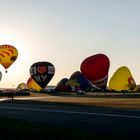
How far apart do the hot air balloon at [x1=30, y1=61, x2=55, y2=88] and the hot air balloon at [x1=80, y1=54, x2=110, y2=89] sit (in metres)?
7.87

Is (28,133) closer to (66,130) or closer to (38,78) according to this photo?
(66,130)

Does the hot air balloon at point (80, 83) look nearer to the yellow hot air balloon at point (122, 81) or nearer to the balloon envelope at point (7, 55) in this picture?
the yellow hot air balloon at point (122, 81)

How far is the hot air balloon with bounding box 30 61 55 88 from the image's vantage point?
11019 cm

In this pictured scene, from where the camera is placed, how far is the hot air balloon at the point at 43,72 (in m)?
110

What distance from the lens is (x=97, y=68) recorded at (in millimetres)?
106812

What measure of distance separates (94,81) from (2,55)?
23.1 metres

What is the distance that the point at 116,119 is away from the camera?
28.4 meters

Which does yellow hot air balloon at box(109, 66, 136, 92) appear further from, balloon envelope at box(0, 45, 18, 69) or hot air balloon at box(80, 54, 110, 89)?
balloon envelope at box(0, 45, 18, 69)

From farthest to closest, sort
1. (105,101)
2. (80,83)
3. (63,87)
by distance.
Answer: (63,87) < (80,83) < (105,101)

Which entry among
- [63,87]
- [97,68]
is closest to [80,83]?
[63,87]

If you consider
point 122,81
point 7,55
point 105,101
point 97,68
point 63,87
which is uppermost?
point 7,55

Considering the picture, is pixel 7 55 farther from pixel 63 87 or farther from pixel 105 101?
pixel 63 87

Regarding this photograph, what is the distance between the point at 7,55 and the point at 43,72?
677 inches

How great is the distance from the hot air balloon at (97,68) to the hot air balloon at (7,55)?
18.1 m
